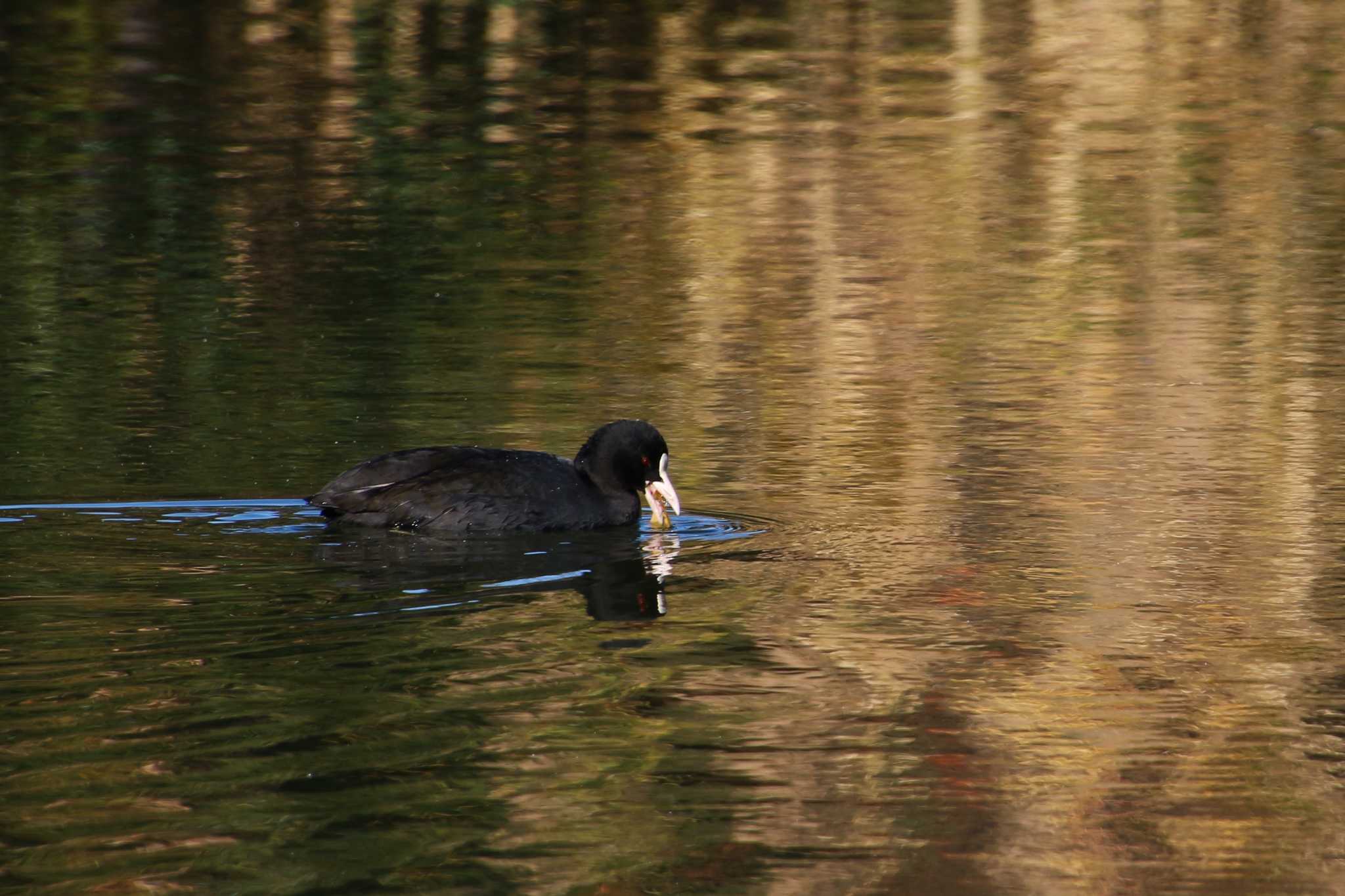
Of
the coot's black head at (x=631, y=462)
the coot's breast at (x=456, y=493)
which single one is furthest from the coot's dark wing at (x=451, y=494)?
the coot's black head at (x=631, y=462)

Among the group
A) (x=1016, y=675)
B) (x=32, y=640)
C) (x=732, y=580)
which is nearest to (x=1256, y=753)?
(x=1016, y=675)

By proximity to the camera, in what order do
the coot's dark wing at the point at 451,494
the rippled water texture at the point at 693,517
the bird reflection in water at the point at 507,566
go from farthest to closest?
1. the coot's dark wing at the point at 451,494
2. the bird reflection in water at the point at 507,566
3. the rippled water texture at the point at 693,517

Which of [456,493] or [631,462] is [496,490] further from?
[631,462]

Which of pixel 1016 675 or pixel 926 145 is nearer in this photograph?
pixel 1016 675

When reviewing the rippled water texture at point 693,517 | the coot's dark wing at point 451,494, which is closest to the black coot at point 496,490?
the coot's dark wing at point 451,494

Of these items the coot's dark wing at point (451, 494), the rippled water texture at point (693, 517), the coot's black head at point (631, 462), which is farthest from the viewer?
the coot's black head at point (631, 462)

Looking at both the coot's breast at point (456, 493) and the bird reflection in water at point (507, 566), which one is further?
the coot's breast at point (456, 493)

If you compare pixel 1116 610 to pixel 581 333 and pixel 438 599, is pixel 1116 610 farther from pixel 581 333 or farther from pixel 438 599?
pixel 581 333

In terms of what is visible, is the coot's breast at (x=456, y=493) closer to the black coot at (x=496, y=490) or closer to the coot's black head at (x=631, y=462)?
the black coot at (x=496, y=490)

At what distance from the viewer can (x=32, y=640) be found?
337 inches

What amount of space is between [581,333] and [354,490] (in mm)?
5677

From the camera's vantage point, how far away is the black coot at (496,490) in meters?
10.8

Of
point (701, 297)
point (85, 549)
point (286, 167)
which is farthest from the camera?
point (286, 167)

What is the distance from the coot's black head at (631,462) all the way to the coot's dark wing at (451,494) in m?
0.31
